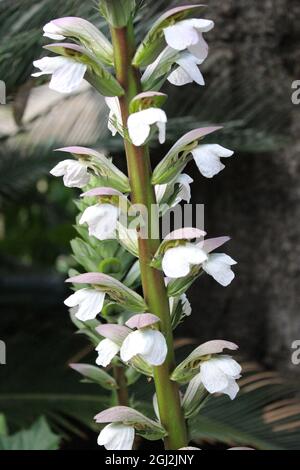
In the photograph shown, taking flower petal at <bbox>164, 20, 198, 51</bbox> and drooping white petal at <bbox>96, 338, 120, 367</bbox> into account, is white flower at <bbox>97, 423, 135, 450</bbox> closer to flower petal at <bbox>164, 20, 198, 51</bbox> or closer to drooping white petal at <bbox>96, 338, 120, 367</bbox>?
drooping white petal at <bbox>96, 338, 120, 367</bbox>

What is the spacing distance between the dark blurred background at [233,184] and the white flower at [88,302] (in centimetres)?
77

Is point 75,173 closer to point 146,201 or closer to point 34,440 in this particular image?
point 146,201

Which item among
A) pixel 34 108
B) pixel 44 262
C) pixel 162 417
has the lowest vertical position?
pixel 162 417

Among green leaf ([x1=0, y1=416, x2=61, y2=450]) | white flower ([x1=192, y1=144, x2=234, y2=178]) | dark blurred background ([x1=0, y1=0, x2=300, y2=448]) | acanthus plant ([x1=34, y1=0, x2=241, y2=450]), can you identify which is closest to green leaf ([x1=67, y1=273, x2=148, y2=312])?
acanthus plant ([x1=34, y1=0, x2=241, y2=450])

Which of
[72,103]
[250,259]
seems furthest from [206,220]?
[72,103]

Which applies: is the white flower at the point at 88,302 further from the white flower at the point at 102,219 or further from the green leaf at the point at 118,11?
the green leaf at the point at 118,11

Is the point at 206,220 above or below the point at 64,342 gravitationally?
above

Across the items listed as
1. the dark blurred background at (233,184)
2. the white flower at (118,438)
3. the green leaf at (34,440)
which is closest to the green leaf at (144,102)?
the white flower at (118,438)

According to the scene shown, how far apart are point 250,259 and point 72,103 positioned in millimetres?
592

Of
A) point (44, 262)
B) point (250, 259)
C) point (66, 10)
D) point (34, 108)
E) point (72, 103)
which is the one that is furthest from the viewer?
point (34, 108)

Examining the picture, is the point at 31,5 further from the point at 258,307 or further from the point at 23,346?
the point at 258,307

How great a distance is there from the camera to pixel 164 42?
570 millimetres

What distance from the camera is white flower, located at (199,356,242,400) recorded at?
55 centimetres

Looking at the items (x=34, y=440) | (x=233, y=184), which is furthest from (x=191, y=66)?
(x=233, y=184)
